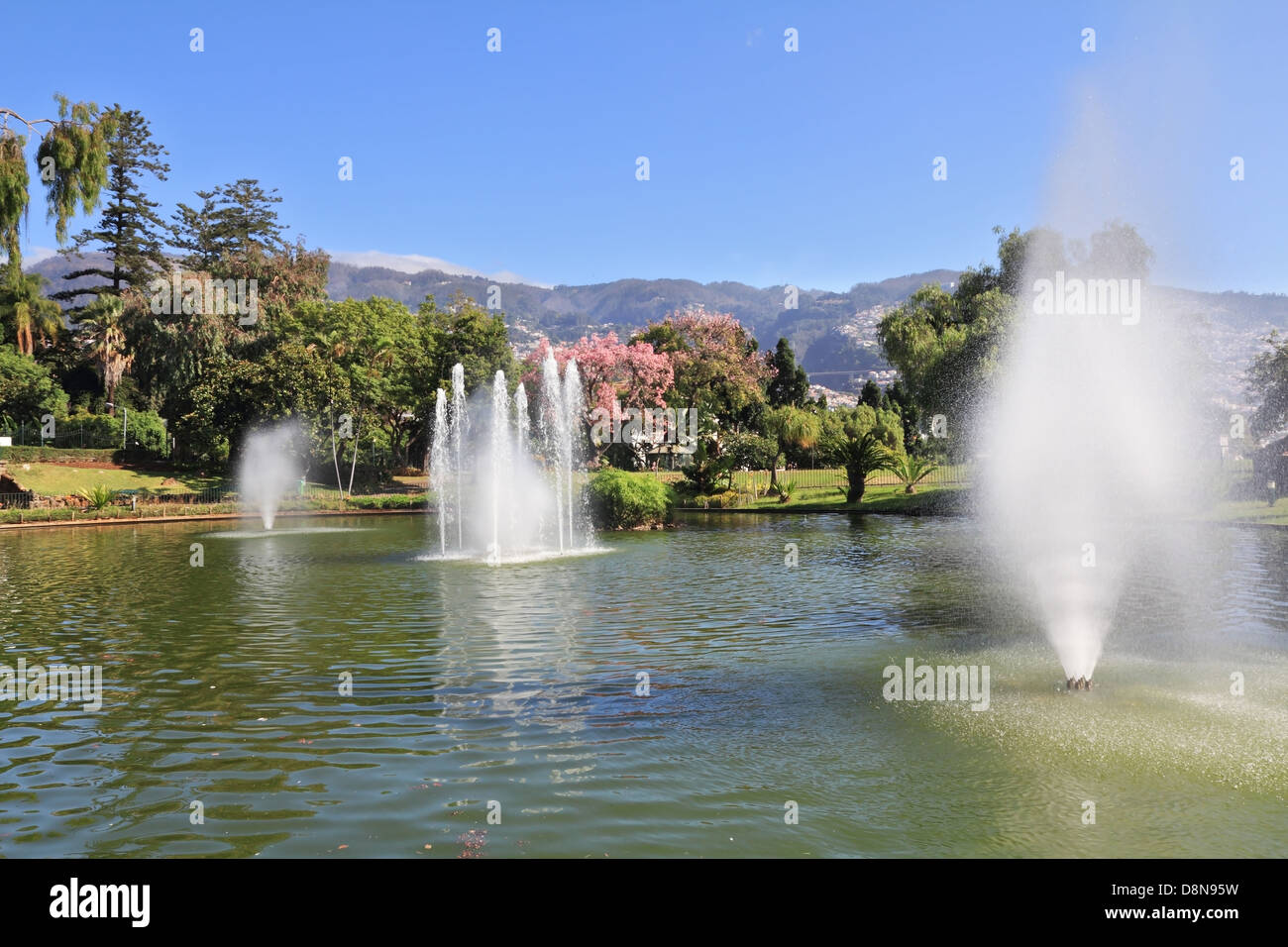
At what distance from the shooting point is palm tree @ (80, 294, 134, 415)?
6738 cm

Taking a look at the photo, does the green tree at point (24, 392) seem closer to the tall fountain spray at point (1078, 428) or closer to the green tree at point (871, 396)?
the tall fountain spray at point (1078, 428)

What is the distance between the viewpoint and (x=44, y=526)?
40094mm

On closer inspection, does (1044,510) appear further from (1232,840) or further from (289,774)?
(289,774)

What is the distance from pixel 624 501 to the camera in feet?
115

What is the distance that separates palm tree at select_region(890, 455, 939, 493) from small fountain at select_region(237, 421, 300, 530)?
37.0 metres

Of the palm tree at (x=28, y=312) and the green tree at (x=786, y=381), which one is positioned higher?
the palm tree at (x=28, y=312)

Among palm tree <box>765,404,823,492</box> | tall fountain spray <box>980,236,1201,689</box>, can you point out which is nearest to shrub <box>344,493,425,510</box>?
palm tree <box>765,404,823,492</box>

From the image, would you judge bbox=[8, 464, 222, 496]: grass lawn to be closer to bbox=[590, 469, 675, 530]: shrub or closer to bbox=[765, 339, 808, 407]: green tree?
bbox=[590, 469, 675, 530]: shrub

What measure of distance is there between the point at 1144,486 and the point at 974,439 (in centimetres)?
1043

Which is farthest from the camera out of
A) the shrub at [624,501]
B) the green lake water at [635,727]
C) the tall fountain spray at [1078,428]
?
the shrub at [624,501]

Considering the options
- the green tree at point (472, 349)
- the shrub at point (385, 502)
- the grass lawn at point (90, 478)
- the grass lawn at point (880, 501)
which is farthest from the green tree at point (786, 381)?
the grass lawn at point (90, 478)

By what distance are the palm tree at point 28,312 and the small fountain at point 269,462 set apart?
80.0ft

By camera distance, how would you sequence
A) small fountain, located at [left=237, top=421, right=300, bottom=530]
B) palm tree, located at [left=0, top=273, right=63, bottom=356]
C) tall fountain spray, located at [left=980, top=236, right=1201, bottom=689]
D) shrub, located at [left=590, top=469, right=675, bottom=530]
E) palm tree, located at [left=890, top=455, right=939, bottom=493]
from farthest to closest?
palm tree, located at [left=0, top=273, right=63, bottom=356] < small fountain, located at [left=237, top=421, right=300, bottom=530] < palm tree, located at [left=890, top=455, right=939, bottom=493] < shrub, located at [left=590, top=469, right=675, bottom=530] < tall fountain spray, located at [left=980, top=236, right=1201, bottom=689]

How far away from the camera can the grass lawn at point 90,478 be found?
54.4 metres
